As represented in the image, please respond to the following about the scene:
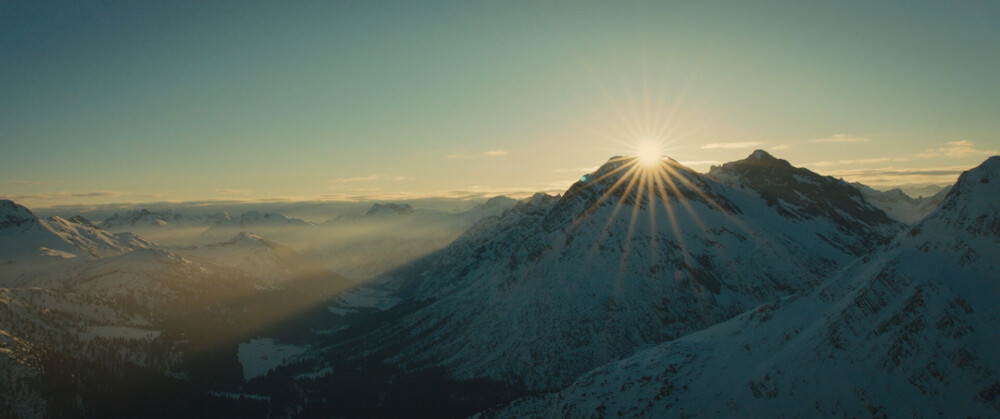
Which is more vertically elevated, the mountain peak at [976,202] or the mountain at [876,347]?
the mountain peak at [976,202]

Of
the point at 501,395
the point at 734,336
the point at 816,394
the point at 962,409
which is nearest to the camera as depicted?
the point at 962,409

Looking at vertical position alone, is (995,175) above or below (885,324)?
above

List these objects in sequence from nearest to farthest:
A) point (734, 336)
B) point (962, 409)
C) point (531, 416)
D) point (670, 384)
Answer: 1. point (962, 409)
2. point (670, 384)
3. point (734, 336)
4. point (531, 416)

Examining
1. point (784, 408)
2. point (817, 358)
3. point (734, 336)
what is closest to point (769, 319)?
point (734, 336)

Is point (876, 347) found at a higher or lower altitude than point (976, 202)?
lower

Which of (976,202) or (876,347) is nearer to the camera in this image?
(876,347)

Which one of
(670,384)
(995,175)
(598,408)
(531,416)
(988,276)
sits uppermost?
(995,175)

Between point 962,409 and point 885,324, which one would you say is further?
point 885,324

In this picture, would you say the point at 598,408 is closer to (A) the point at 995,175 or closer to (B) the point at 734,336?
(B) the point at 734,336

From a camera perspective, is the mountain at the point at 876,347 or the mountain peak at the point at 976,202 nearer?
the mountain at the point at 876,347
